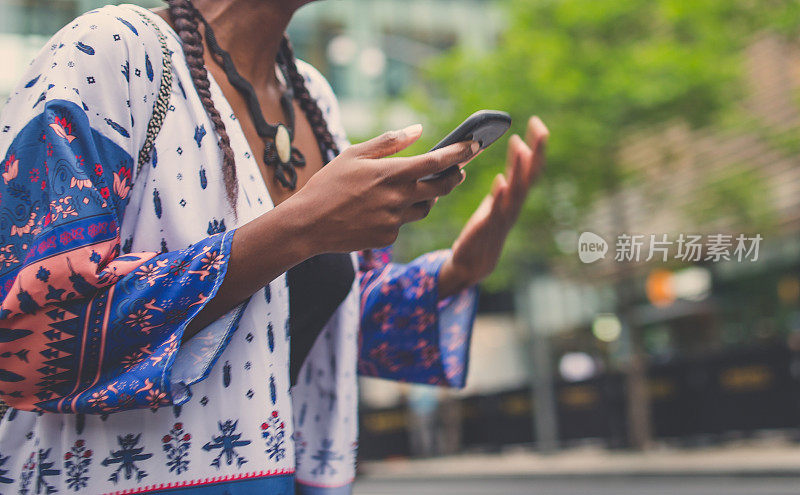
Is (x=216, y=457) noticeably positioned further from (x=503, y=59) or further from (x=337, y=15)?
(x=337, y=15)

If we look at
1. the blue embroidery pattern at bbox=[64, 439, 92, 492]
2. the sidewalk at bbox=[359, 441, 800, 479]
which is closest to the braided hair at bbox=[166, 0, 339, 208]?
the blue embroidery pattern at bbox=[64, 439, 92, 492]

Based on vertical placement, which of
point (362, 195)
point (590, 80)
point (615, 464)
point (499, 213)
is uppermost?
point (590, 80)

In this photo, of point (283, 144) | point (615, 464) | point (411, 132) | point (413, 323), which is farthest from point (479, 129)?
point (615, 464)

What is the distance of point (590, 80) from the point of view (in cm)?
1340

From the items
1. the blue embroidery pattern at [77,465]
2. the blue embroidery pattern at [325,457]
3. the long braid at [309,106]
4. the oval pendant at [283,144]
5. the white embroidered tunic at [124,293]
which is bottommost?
the blue embroidery pattern at [325,457]

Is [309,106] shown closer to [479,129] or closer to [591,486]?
[479,129]

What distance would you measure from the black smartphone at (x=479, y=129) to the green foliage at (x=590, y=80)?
1135 centimetres

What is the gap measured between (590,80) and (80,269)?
43.2 ft

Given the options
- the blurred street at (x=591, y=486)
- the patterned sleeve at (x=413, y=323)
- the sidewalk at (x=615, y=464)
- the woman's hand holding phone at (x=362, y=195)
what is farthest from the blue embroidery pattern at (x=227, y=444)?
the sidewalk at (x=615, y=464)

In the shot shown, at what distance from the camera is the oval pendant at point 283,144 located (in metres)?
1.45

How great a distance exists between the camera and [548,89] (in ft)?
44.2

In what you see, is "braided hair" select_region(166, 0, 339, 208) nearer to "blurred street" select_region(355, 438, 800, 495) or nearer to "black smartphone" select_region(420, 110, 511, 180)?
"black smartphone" select_region(420, 110, 511, 180)

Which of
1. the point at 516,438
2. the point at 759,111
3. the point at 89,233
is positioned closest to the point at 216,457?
the point at 89,233

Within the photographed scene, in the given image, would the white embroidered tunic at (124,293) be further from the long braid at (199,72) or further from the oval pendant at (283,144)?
the oval pendant at (283,144)
